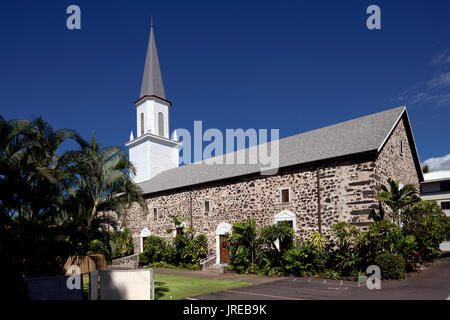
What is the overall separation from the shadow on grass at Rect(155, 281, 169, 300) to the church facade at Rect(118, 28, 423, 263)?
22.8 ft

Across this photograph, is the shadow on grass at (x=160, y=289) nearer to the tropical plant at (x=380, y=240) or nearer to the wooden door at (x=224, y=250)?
the wooden door at (x=224, y=250)

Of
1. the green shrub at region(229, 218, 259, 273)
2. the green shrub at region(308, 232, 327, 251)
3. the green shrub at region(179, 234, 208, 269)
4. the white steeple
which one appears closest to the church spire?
the white steeple

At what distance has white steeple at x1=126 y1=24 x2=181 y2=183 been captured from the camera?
32.8 metres

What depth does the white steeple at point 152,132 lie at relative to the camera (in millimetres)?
32781

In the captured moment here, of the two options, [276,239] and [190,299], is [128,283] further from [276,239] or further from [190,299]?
[276,239]

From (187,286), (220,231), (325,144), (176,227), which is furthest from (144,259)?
(325,144)

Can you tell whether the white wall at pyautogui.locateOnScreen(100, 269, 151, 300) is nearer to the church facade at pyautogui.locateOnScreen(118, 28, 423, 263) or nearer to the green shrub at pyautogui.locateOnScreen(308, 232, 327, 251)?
the green shrub at pyautogui.locateOnScreen(308, 232, 327, 251)

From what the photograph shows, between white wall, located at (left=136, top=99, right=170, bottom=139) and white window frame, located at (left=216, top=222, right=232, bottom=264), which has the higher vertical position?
white wall, located at (left=136, top=99, right=170, bottom=139)

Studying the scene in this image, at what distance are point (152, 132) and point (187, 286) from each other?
22.0 metres

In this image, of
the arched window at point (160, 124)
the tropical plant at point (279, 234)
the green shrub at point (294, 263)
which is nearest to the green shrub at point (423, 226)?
the green shrub at point (294, 263)

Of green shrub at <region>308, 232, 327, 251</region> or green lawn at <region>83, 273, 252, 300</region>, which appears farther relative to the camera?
green shrub at <region>308, 232, 327, 251</region>
